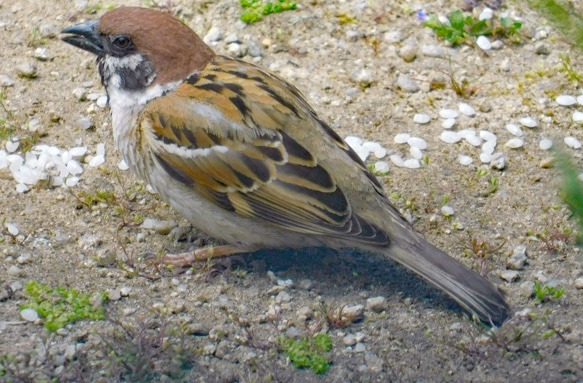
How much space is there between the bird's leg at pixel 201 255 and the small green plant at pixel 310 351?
2.54 ft

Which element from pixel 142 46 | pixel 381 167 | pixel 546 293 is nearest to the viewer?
pixel 546 293

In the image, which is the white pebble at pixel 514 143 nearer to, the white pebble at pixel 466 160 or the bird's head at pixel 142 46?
the white pebble at pixel 466 160

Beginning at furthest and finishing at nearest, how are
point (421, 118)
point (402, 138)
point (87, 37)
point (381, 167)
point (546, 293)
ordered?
point (421, 118) < point (402, 138) < point (381, 167) < point (87, 37) < point (546, 293)

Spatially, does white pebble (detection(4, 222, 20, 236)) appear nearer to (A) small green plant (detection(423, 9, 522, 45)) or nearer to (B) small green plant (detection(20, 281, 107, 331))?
(B) small green plant (detection(20, 281, 107, 331))

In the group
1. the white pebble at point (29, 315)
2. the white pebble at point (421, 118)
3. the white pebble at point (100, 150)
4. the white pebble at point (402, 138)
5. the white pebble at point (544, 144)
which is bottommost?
the white pebble at point (544, 144)

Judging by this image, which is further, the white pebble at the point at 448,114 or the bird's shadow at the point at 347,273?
the white pebble at the point at 448,114

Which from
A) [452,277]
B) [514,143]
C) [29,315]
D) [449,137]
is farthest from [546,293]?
[29,315]

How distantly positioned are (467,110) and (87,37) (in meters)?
2.46

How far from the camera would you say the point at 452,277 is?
351cm

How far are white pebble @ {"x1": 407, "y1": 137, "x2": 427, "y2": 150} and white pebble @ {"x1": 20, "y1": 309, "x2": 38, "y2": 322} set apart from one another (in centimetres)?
249

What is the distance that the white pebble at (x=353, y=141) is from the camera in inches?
188

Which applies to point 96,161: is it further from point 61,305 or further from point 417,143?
point 417,143

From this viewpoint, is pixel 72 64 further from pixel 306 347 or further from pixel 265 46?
pixel 306 347

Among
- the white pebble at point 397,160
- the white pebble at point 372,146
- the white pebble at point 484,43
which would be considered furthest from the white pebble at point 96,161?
the white pebble at point 484,43
